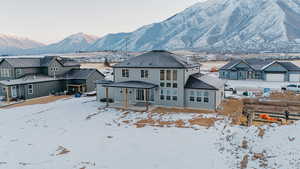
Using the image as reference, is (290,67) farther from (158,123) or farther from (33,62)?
(33,62)

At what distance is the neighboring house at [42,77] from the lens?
30.9m

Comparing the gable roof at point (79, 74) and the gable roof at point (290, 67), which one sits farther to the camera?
the gable roof at point (290, 67)

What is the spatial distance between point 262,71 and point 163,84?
33.2 m

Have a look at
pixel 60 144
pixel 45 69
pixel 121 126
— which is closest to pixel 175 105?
pixel 121 126

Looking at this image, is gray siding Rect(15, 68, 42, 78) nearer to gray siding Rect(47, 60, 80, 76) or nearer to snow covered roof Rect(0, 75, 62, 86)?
snow covered roof Rect(0, 75, 62, 86)

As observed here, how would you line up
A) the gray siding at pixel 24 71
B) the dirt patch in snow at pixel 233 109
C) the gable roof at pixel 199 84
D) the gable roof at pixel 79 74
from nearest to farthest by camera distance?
the dirt patch in snow at pixel 233 109 → the gable roof at pixel 199 84 → the gray siding at pixel 24 71 → the gable roof at pixel 79 74

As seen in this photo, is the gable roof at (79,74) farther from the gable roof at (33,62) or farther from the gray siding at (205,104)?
the gray siding at (205,104)

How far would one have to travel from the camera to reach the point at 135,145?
1473cm

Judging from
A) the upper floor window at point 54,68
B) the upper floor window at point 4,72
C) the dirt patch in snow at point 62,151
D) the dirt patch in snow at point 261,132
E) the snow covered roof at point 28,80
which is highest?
the upper floor window at point 54,68

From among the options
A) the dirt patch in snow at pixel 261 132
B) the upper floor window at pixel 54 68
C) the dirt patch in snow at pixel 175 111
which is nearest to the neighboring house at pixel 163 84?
the dirt patch in snow at pixel 175 111

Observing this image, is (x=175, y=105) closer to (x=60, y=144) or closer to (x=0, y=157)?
(x=60, y=144)

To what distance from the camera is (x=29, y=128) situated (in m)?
18.6

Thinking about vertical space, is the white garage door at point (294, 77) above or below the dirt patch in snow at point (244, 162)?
above

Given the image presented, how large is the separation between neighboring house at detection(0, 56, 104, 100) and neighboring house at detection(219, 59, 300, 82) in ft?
100
